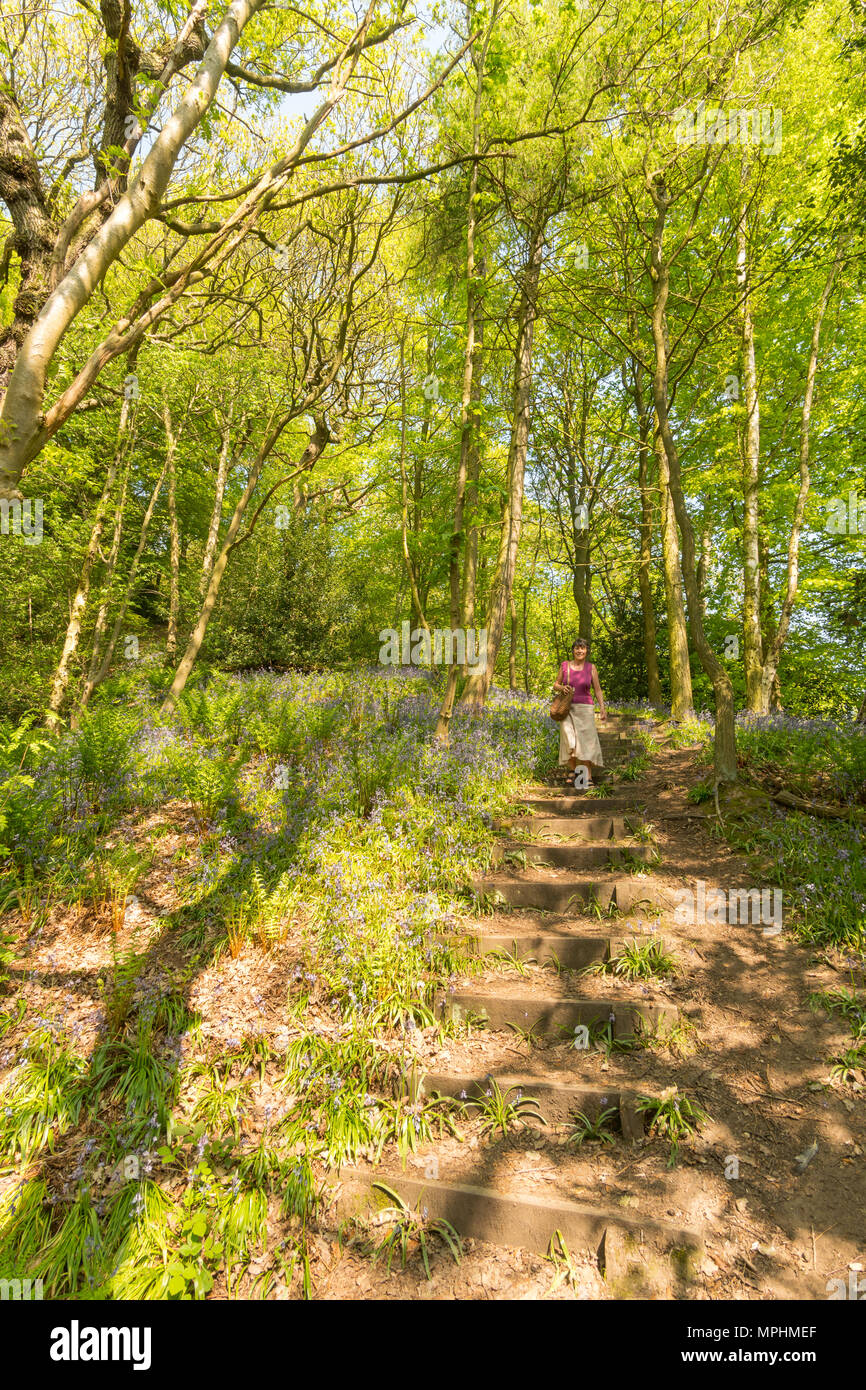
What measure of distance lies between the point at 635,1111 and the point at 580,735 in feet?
16.1

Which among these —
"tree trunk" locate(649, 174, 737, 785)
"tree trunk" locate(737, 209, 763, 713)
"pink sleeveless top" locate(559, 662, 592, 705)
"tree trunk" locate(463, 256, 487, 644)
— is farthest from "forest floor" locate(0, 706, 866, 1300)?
"tree trunk" locate(737, 209, 763, 713)

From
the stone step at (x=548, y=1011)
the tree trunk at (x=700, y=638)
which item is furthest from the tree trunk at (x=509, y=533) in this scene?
the stone step at (x=548, y=1011)

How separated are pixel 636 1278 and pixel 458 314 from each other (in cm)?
1294

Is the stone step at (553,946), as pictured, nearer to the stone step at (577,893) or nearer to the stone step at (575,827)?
the stone step at (577,893)

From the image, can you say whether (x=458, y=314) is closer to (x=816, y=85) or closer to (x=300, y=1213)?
(x=816, y=85)

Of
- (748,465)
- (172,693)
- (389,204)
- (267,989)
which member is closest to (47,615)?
(172,693)

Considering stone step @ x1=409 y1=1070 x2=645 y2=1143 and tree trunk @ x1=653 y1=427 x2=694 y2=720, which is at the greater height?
tree trunk @ x1=653 y1=427 x2=694 y2=720

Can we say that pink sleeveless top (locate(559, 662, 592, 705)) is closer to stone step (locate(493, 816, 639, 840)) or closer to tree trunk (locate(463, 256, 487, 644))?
tree trunk (locate(463, 256, 487, 644))

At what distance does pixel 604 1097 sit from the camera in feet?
11.1

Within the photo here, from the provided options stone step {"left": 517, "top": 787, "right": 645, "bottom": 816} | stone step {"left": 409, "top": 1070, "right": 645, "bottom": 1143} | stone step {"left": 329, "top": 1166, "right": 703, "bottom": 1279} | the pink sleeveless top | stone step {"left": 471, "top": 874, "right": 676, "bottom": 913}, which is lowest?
stone step {"left": 329, "top": 1166, "right": 703, "bottom": 1279}

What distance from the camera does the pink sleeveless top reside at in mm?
7711

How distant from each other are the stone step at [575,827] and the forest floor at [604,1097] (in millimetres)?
1021

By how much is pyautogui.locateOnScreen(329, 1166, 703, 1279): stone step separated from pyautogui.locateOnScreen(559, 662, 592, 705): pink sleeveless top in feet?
18.3

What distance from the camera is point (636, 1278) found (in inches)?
101
